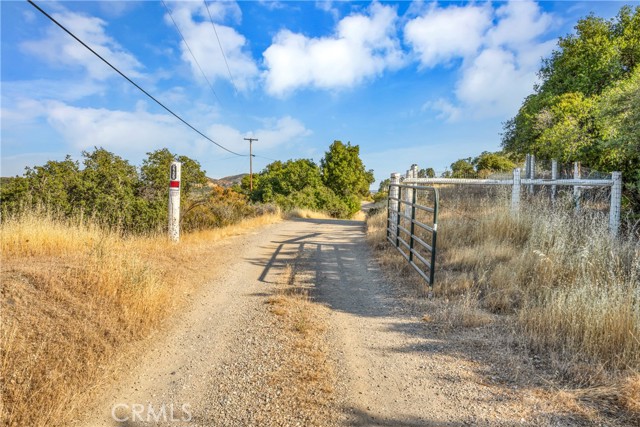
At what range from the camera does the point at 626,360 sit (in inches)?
126

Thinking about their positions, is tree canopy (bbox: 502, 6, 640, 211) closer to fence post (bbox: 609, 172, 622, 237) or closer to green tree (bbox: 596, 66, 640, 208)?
green tree (bbox: 596, 66, 640, 208)

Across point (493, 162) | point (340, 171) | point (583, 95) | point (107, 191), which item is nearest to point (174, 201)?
point (107, 191)

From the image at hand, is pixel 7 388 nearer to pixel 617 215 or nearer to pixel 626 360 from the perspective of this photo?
pixel 626 360

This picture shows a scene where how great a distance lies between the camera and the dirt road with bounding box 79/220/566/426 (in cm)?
269

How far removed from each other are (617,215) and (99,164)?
15614 millimetres

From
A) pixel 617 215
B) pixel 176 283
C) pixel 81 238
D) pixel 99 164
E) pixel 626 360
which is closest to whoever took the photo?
pixel 626 360

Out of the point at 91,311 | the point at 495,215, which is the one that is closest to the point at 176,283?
the point at 91,311

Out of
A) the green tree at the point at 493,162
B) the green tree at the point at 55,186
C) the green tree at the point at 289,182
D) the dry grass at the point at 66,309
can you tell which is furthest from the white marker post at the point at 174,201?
the green tree at the point at 493,162

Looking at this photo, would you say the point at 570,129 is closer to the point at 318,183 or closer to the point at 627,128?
the point at 627,128

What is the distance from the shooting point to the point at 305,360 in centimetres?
353

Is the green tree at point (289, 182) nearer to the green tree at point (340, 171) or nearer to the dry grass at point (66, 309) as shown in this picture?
the green tree at point (340, 171)

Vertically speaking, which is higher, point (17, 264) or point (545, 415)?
point (17, 264)

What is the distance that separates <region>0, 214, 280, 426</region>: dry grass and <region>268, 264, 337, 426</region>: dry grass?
5.49 ft

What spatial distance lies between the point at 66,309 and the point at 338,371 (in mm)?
3342
